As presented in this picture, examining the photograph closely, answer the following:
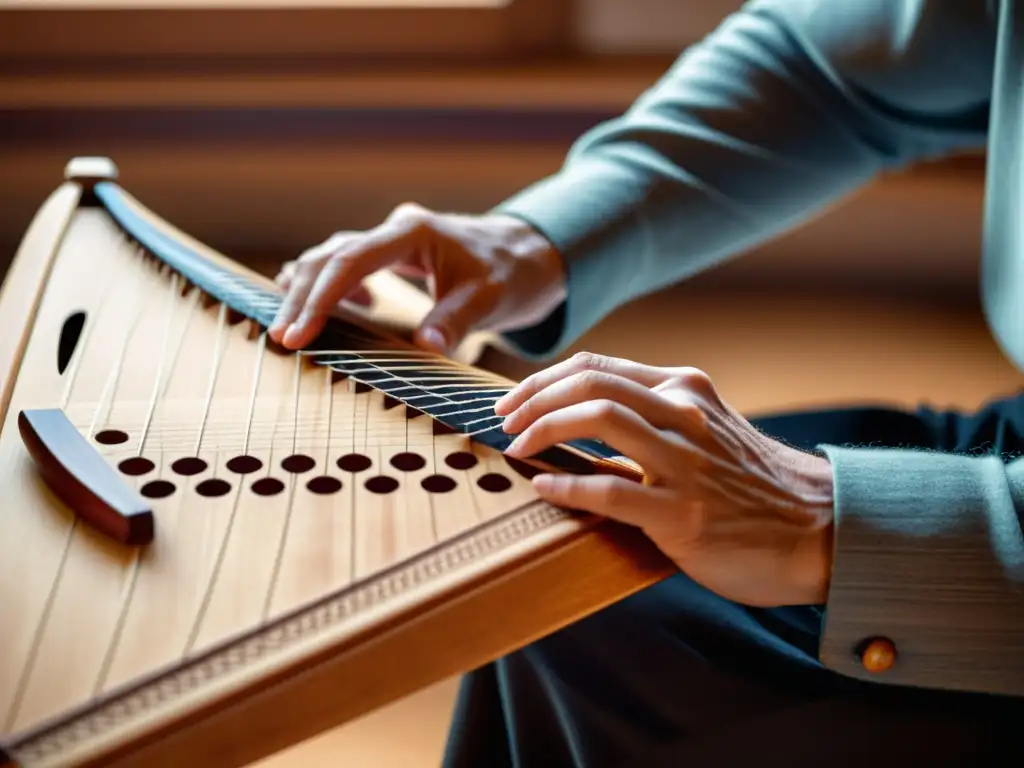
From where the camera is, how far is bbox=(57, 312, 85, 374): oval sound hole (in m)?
0.78

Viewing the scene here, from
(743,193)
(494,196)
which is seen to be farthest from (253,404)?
(494,196)

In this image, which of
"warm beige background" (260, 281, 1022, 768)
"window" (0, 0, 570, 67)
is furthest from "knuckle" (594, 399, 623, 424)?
"window" (0, 0, 570, 67)

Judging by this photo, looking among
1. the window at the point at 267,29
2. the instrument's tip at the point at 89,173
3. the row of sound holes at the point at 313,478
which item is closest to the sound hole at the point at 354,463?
the row of sound holes at the point at 313,478

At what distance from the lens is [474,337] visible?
101cm

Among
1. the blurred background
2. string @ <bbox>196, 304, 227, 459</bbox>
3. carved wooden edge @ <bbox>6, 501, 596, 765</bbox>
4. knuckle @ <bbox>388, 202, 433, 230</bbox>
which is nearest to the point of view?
carved wooden edge @ <bbox>6, 501, 596, 765</bbox>

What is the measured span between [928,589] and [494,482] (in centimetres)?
24

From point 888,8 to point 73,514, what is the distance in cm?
80

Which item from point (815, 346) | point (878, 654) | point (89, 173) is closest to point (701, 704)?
point (878, 654)

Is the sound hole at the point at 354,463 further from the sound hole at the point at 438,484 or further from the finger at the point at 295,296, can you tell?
the finger at the point at 295,296

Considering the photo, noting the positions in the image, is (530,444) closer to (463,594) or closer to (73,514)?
(463,594)

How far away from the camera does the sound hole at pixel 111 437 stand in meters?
0.65

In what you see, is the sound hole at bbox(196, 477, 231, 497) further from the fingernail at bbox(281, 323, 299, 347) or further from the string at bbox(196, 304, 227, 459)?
the fingernail at bbox(281, 323, 299, 347)

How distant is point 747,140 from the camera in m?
1.05

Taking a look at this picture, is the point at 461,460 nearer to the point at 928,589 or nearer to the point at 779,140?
the point at 928,589
